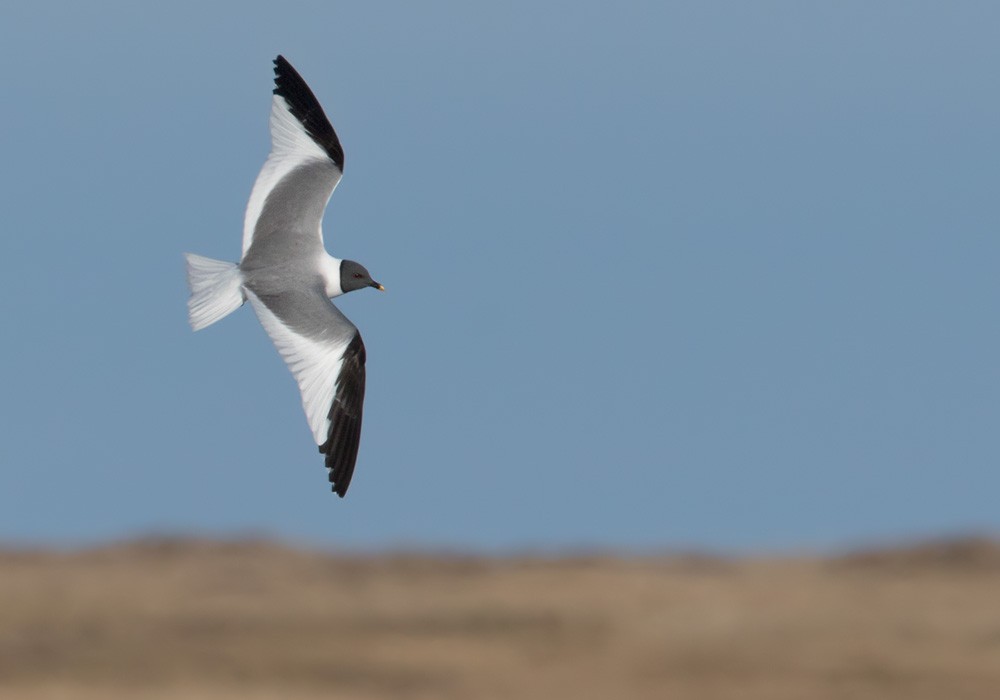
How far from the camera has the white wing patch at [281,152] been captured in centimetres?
888

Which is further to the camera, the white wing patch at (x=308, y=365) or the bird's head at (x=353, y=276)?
the bird's head at (x=353, y=276)

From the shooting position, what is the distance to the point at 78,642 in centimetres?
1295

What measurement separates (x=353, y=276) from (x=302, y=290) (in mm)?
706

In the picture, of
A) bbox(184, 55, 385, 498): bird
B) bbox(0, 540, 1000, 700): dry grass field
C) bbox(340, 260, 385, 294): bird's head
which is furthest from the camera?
bbox(0, 540, 1000, 700): dry grass field

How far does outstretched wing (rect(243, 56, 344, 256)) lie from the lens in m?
8.77

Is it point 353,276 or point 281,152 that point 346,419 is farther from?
point 281,152

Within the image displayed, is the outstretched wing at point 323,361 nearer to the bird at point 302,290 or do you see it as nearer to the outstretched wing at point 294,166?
the bird at point 302,290

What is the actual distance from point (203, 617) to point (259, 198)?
5.62 meters

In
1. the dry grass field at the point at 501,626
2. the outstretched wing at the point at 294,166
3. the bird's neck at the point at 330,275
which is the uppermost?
the outstretched wing at the point at 294,166

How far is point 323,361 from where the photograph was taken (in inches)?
329

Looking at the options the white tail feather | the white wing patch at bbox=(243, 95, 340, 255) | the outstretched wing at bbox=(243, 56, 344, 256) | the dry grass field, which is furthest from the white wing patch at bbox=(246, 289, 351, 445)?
the dry grass field

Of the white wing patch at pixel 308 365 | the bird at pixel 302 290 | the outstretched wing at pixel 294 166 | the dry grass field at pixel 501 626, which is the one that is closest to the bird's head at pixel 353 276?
the bird at pixel 302 290

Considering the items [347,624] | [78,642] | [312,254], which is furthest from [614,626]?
[312,254]

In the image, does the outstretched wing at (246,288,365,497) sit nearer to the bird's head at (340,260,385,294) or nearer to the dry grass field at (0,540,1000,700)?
the bird's head at (340,260,385,294)
